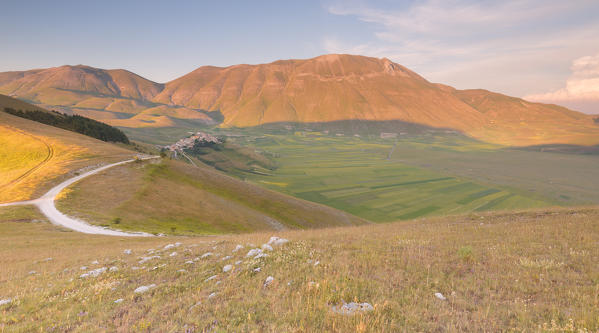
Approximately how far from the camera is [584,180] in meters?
153

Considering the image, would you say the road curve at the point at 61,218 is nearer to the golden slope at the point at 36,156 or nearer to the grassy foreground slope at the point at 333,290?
the golden slope at the point at 36,156

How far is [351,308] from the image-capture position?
20.6 feet

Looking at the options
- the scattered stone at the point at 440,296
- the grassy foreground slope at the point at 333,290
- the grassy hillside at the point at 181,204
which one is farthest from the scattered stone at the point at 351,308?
the grassy hillside at the point at 181,204

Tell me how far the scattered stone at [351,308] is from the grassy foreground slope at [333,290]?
16 cm

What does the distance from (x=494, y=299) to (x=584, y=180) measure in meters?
226

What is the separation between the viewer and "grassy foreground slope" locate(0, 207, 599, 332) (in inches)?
237

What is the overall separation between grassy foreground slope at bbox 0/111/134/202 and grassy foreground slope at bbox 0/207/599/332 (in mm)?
44602

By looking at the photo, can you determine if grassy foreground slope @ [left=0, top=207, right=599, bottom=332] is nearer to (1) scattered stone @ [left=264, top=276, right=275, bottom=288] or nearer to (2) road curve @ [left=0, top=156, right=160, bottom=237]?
(1) scattered stone @ [left=264, top=276, right=275, bottom=288]

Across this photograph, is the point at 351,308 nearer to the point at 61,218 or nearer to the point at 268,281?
the point at 268,281

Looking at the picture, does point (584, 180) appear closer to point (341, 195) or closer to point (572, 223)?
point (341, 195)

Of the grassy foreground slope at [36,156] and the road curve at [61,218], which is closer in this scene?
the road curve at [61,218]

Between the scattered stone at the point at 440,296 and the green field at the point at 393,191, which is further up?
the scattered stone at the point at 440,296

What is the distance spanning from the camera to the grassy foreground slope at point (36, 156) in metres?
43.4

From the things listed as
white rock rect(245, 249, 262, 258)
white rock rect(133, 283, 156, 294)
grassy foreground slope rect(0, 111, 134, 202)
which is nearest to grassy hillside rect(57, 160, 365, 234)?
grassy foreground slope rect(0, 111, 134, 202)
